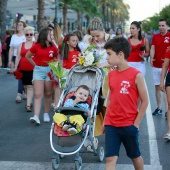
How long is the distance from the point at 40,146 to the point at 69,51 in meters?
2.07

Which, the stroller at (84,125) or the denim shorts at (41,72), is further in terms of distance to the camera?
the denim shorts at (41,72)

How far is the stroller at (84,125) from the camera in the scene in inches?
254

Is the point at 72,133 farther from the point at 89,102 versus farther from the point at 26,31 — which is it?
the point at 26,31

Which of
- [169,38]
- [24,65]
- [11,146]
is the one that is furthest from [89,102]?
[24,65]

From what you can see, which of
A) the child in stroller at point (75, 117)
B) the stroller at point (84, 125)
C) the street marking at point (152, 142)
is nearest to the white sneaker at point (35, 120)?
the street marking at point (152, 142)

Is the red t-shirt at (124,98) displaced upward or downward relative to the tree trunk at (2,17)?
downward

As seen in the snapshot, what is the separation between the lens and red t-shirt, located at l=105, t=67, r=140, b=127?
17.3 feet

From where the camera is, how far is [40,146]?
26.3 ft

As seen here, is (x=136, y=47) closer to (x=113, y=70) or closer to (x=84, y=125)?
(x=84, y=125)

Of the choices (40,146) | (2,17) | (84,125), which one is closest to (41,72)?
(40,146)

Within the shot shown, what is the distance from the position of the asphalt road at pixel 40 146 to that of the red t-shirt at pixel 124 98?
1.55m

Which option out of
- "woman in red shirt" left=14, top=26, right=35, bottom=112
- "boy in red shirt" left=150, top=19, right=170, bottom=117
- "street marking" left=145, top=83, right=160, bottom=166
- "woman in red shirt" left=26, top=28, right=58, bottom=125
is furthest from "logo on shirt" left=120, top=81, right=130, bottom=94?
"woman in red shirt" left=14, top=26, right=35, bottom=112

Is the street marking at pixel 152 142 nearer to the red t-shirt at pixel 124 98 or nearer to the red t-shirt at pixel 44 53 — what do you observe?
the red t-shirt at pixel 124 98

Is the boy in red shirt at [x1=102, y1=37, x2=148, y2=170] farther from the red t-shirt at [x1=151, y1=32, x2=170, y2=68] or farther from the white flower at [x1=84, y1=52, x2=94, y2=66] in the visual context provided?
the red t-shirt at [x1=151, y1=32, x2=170, y2=68]
